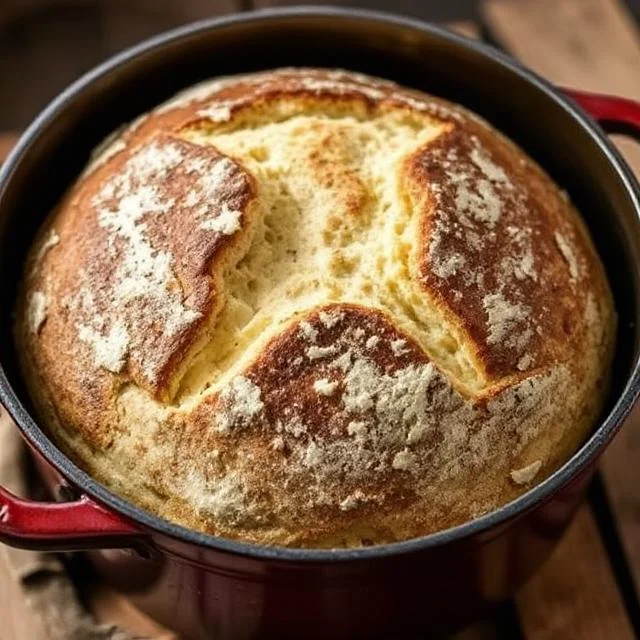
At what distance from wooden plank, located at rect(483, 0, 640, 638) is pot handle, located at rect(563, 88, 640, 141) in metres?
0.35

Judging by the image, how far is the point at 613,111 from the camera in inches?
55.6

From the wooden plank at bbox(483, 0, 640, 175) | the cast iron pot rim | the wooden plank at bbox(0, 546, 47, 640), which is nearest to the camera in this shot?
the cast iron pot rim

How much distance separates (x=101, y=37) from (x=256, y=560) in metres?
1.41

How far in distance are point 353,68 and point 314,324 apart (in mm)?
513

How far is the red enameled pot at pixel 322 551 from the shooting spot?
1.10m

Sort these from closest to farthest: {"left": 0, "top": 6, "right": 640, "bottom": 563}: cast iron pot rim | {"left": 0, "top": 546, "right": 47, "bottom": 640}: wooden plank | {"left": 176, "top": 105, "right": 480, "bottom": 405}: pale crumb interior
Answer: {"left": 0, "top": 6, "right": 640, "bottom": 563}: cast iron pot rim → {"left": 176, "top": 105, "right": 480, "bottom": 405}: pale crumb interior → {"left": 0, "top": 546, "right": 47, "bottom": 640}: wooden plank

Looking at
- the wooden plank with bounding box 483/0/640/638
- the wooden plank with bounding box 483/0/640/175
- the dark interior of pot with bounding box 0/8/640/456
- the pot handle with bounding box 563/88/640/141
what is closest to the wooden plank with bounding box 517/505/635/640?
the wooden plank with bounding box 483/0/640/638

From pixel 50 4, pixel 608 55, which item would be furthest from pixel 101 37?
pixel 608 55

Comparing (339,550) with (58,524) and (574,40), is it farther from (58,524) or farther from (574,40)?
(574,40)

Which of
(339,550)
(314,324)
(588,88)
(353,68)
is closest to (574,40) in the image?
(588,88)

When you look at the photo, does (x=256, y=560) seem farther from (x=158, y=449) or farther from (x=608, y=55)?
(x=608, y=55)

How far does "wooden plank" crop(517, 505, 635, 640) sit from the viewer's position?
4.67 feet

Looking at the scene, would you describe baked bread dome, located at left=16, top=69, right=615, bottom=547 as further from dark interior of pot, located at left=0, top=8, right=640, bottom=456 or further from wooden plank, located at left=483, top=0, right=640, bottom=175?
wooden plank, located at left=483, top=0, right=640, bottom=175

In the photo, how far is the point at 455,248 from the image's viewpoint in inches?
47.4
